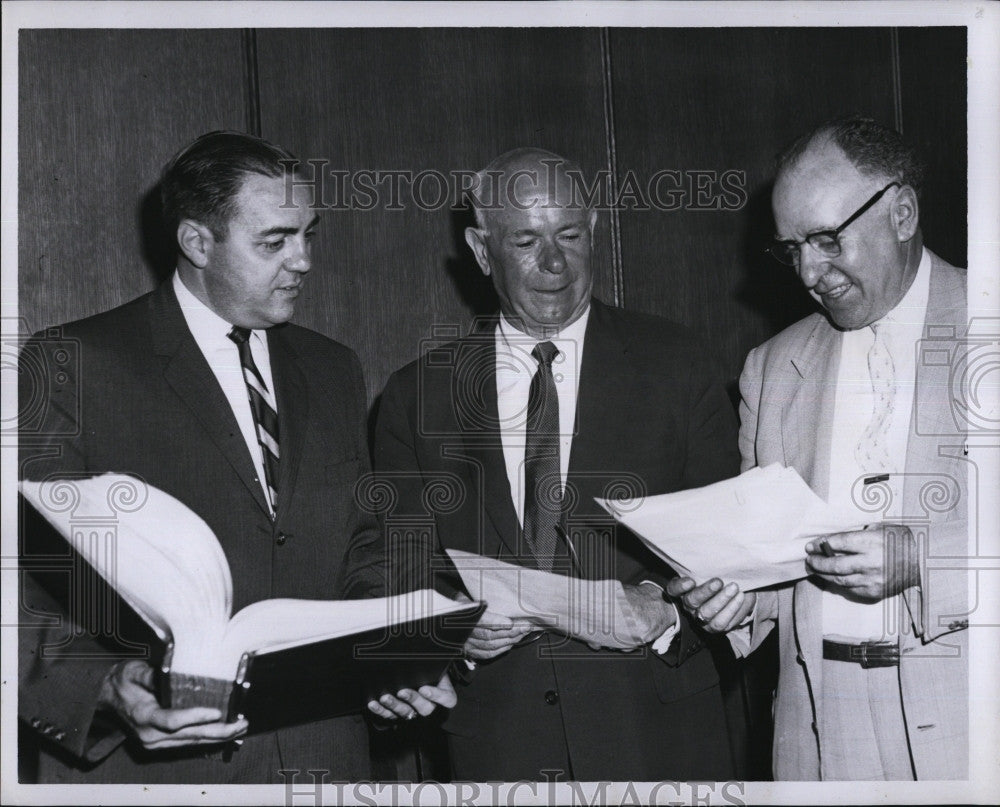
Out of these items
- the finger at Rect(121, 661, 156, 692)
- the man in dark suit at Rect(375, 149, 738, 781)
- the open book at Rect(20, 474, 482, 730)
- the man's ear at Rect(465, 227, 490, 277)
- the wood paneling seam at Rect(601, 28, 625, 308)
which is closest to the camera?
the open book at Rect(20, 474, 482, 730)

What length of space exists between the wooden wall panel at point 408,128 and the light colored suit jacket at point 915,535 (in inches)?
19.2

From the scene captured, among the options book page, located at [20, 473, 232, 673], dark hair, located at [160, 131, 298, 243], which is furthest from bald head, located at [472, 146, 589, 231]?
book page, located at [20, 473, 232, 673]

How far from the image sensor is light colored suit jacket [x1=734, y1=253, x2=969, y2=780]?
2170 mm

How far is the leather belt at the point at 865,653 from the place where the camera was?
83.9 inches

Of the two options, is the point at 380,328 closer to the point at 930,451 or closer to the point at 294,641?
the point at 294,641

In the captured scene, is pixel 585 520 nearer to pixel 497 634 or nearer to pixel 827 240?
pixel 497 634

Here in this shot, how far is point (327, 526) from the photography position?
7.16 feet

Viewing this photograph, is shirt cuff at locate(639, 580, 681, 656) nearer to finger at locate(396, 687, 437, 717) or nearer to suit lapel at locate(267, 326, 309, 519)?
finger at locate(396, 687, 437, 717)

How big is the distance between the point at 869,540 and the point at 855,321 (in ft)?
1.54

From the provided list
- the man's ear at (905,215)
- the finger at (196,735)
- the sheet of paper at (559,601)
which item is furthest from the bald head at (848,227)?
the finger at (196,735)

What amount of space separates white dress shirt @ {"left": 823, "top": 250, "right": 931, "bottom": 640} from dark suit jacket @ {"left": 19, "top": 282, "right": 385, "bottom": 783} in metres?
1.00

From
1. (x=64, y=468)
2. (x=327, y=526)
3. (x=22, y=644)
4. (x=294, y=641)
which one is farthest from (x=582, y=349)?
(x=22, y=644)

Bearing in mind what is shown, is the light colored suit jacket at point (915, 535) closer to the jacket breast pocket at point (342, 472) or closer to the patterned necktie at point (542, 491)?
the patterned necktie at point (542, 491)

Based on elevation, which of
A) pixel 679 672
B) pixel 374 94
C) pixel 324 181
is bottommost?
pixel 679 672
